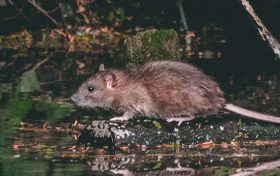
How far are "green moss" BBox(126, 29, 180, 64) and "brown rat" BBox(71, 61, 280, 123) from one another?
153 cm

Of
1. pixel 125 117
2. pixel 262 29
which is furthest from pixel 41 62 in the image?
A: pixel 125 117

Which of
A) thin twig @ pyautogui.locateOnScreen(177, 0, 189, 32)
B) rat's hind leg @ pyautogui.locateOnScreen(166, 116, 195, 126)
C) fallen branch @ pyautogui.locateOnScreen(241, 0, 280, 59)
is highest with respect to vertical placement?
thin twig @ pyautogui.locateOnScreen(177, 0, 189, 32)

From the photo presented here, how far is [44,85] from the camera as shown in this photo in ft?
49.5

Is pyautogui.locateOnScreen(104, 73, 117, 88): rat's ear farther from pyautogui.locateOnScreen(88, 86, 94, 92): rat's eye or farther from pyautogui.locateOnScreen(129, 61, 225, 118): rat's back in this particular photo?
pyautogui.locateOnScreen(129, 61, 225, 118): rat's back

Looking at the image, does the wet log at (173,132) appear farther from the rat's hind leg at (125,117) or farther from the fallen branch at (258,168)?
the fallen branch at (258,168)

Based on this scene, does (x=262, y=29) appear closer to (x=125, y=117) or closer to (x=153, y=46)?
(x=153, y=46)

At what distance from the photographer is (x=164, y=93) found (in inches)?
399

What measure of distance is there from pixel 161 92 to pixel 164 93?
34 mm

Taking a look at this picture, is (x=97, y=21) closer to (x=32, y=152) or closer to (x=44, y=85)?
(x=44, y=85)

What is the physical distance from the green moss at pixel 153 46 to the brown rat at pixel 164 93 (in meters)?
1.53

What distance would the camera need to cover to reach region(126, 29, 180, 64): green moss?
12.0 meters

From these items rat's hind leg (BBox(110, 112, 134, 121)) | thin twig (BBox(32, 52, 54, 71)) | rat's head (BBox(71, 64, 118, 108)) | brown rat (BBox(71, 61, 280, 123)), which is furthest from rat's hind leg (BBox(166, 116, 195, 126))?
thin twig (BBox(32, 52, 54, 71))

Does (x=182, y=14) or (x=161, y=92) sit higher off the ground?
(x=182, y=14)

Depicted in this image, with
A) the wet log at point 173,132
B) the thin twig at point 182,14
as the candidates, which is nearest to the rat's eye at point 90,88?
the wet log at point 173,132
